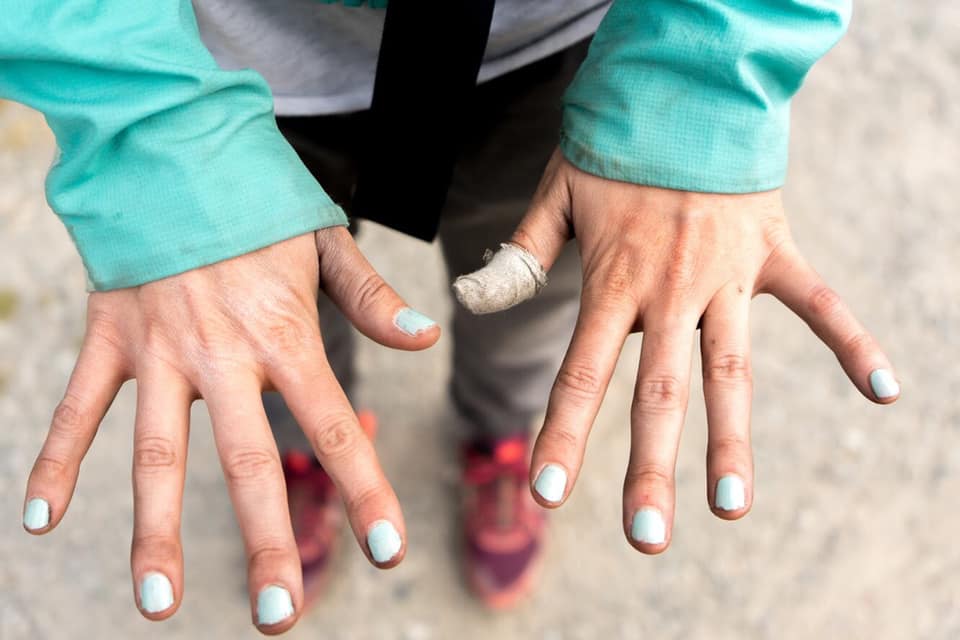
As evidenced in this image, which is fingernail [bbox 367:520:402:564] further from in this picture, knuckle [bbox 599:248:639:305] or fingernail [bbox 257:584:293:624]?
knuckle [bbox 599:248:639:305]

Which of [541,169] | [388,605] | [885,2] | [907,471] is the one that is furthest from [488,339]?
[885,2]

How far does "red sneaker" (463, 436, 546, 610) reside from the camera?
1591mm

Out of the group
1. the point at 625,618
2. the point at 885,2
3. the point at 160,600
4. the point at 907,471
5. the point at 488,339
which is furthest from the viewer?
the point at 885,2

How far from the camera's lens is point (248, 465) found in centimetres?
69

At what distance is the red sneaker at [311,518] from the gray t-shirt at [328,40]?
78 centimetres

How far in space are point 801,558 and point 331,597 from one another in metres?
0.97

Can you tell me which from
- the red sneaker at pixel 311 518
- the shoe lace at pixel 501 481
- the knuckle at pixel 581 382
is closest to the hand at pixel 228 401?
the knuckle at pixel 581 382

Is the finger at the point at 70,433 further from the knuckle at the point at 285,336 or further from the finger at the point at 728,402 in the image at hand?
the finger at the point at 728,402

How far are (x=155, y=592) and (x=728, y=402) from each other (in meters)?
0.53

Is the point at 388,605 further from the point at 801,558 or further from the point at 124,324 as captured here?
the point at 124,324

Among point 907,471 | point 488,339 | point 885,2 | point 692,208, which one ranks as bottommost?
point 907,471

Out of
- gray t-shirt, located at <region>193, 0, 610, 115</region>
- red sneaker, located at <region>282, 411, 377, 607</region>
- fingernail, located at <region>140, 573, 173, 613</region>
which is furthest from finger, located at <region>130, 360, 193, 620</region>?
red sneaker, located at <region>282, 411, 377, 607</region>

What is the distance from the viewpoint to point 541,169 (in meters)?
1.06

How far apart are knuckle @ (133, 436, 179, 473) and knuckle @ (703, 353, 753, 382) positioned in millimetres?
490
